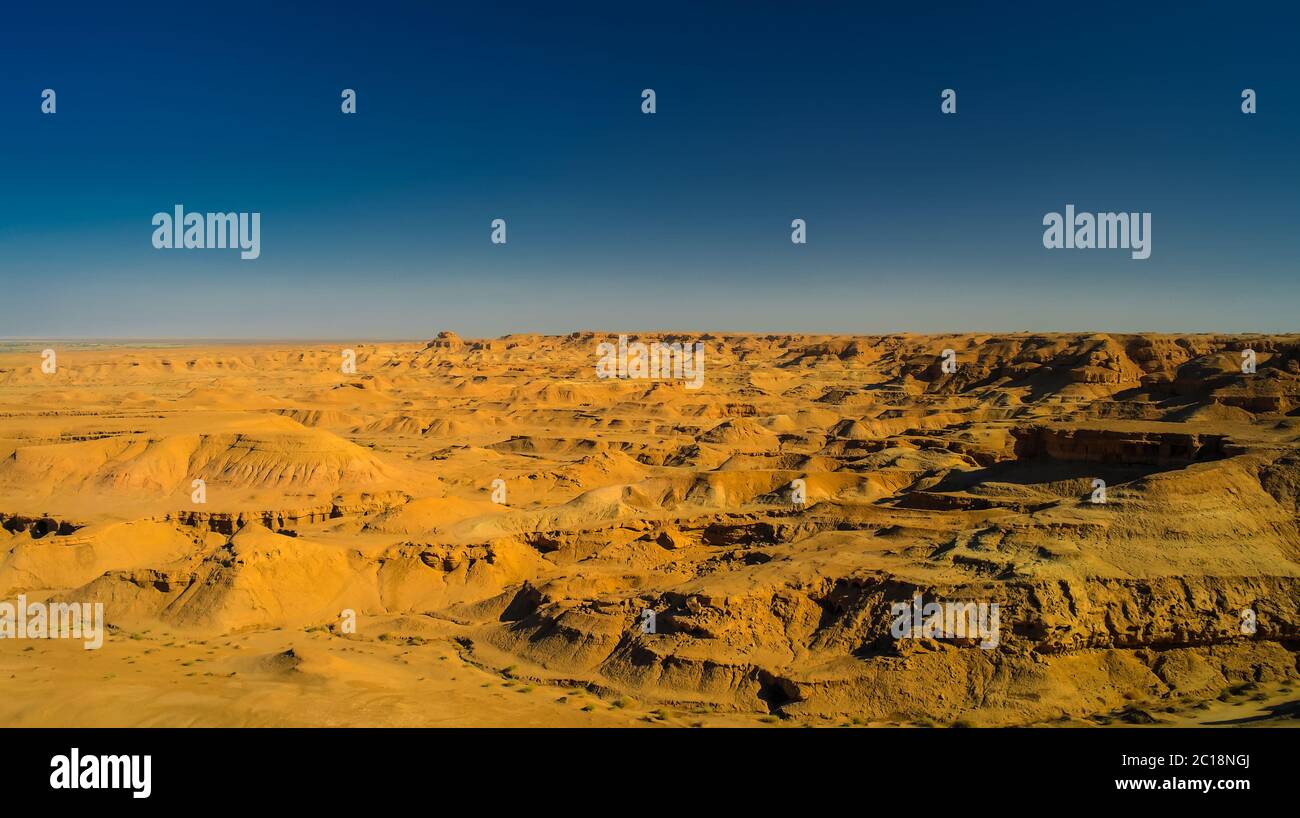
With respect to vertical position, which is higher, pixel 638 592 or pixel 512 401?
pixel 512 401

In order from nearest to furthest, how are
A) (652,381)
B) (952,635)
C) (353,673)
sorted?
(952,635) < (353,673) < (652,381)

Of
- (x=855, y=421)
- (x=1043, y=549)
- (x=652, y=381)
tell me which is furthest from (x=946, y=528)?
(x=652, y=381)

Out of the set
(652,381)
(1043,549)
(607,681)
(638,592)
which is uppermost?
(652,381)
